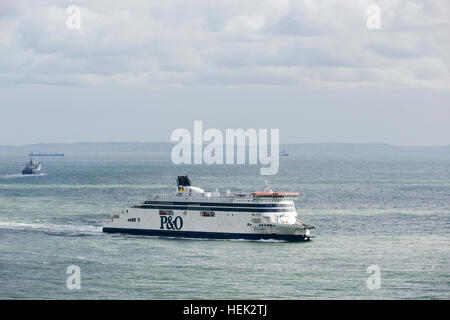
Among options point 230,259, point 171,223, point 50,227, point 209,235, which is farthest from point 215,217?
point 50,227

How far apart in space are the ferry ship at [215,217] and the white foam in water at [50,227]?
2638mm

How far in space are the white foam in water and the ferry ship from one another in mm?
2638

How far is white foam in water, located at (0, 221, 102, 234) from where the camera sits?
285 feet

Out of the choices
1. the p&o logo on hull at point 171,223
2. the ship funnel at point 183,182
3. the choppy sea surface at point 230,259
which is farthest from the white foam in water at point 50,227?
the ship funnel at point 183,182

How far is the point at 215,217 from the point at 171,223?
480cm

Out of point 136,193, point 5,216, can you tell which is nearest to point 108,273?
point 5,216

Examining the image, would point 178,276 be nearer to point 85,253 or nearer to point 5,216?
point 85,253

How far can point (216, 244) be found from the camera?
3093 inches

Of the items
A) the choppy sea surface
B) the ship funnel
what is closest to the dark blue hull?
the choppy sea surface

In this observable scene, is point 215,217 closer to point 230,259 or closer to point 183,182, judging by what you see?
point 183,182

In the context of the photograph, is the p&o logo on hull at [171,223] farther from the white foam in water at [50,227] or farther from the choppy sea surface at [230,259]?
the white foam in water at [50,227]
